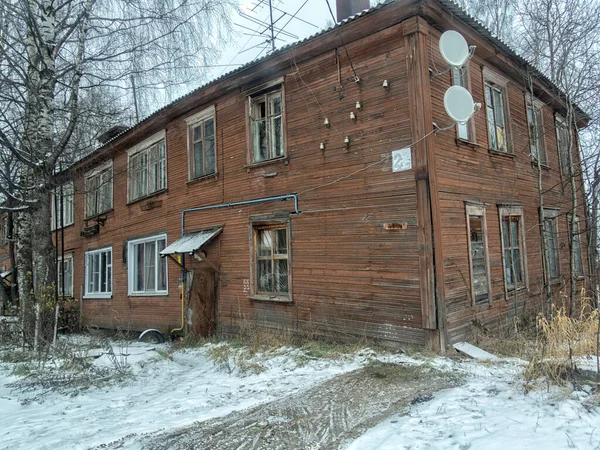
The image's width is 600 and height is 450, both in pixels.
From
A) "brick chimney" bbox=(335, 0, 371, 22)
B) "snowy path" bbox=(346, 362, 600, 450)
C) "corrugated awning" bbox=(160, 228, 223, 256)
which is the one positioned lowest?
"snowy path" bbox=(346, 362, 600, 450)

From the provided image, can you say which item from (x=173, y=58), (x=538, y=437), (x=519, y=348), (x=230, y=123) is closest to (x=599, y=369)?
(x=538, y=437)

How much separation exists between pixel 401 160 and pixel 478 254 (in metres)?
2.53

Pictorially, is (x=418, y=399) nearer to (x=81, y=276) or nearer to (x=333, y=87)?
(x=333, y=87)

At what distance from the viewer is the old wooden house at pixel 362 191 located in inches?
271

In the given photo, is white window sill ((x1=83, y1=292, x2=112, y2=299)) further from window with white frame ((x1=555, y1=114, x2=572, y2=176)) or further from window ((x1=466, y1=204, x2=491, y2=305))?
window with white frame ((x1=555, y1=114, x2=572, y2=176))

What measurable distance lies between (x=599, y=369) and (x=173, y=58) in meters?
11.8

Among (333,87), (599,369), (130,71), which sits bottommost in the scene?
(599,369)

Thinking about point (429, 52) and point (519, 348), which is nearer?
point (519, 348)

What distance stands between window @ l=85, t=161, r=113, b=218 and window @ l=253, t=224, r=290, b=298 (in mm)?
8325

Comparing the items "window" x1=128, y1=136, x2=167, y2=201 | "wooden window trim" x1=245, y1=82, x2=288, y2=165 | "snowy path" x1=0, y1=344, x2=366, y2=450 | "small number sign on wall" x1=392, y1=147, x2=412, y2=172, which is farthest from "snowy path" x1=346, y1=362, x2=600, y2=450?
"window" x1=128, y1=136, x2=167, y2=201

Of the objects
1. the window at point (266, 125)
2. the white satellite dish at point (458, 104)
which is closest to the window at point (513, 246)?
the white satellite dish at point (458, 104)

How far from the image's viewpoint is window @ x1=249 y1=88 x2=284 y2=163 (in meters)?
9.05

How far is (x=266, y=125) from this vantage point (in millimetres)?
9258

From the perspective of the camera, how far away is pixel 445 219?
703 cm
